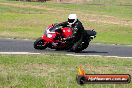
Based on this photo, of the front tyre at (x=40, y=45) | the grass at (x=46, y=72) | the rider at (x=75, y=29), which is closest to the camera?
the grass at (x=46, y=72)

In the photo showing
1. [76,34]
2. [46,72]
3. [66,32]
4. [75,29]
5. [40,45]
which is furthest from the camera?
[66,32]

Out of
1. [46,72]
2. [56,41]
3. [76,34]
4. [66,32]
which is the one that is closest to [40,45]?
[56,41]

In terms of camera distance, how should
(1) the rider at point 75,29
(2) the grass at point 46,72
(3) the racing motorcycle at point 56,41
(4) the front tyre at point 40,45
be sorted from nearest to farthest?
(2) the grass at point 46,72, (1) the rider at point 75,29, (4) the front tyre at point 40,45, (3) the racing motorcycle at point 56,41

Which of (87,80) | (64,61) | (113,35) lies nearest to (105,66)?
(64,61)

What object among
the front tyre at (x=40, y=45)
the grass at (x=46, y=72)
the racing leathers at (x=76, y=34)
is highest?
the grass at (x=46, y=72)

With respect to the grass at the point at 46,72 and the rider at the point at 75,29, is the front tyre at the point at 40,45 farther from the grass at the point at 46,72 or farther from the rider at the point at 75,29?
the grass at the point at 46,72

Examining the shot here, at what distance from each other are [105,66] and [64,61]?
4.72 feet

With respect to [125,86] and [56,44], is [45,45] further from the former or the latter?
[125,86]

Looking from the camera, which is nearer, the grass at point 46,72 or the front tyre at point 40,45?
the grass at point 46,72

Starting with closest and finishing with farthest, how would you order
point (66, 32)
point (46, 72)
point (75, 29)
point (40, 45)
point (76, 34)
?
1. point (46, 72)
2. point (75, 29)
3. point (76, 34)
4. point (40, 45)
5. point (66, 32)

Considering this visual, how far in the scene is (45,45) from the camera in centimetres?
2055

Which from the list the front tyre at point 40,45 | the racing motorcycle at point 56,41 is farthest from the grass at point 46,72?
the front tyre at point 40,45

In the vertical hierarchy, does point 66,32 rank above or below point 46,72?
below

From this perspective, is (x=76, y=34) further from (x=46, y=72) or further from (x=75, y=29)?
(x=46, y=72)
